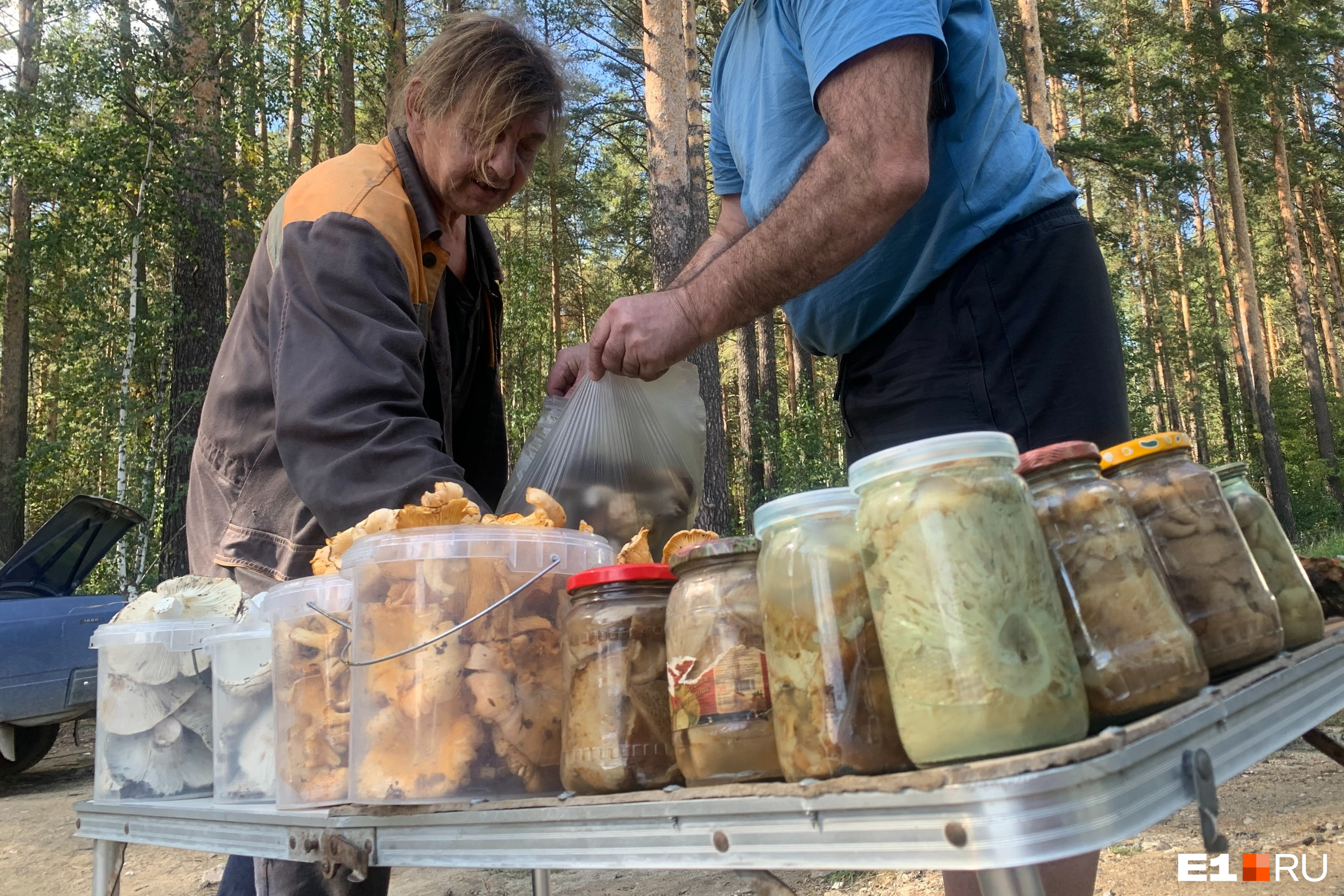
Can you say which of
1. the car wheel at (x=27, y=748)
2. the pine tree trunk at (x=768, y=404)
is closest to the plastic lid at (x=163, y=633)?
the car wheel at (x=27, y=748)

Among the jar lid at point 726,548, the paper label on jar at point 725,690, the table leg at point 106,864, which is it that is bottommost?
the table leg at point 106,864

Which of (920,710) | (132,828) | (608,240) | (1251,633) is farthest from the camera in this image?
(608,240)

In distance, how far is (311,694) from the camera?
1.30 meters

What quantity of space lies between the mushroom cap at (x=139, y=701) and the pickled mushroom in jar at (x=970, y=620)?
141 centimetres

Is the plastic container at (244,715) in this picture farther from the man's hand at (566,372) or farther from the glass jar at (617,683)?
the man's hand at (566,372)

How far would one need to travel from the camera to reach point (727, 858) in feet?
2.80

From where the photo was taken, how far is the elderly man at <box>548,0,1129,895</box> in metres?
1.48

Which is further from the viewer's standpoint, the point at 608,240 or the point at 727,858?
the point at 608,240

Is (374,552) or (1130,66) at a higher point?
(1130,66)

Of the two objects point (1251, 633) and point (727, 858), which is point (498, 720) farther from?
point (1251, 633)

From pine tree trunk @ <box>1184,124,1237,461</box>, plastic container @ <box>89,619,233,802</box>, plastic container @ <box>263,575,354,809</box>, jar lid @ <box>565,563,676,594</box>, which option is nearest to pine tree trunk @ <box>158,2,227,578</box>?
plastic container @ <box>89,619,233,802</box>

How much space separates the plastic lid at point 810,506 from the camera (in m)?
0.94

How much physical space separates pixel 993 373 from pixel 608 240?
64.3 feet

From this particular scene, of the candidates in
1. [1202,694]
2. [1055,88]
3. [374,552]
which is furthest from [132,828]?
[1055,88]
